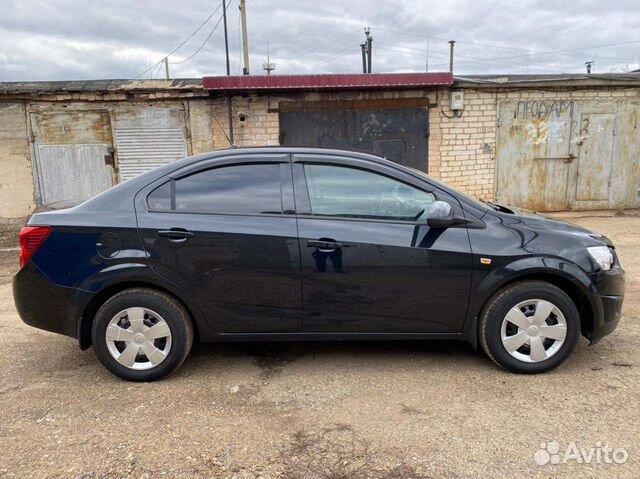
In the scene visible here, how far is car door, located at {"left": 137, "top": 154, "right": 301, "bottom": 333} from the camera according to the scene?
3.38 metres

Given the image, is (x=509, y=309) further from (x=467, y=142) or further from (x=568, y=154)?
(x=568, y=154)

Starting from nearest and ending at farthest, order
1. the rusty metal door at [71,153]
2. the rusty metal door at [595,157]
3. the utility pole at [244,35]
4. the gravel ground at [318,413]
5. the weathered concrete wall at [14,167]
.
Answer: the gravel ground at [318,413] < the weathered concrete wall at [14,167] < the rusty metal door at [71,153] < the rusty metal door at [595,157] < the utility pole at [244,35]

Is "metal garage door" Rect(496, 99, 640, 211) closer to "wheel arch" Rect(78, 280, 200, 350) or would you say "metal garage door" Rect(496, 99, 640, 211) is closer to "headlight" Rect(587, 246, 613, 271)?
"headlight" Rect(587, 246, 613, 271)

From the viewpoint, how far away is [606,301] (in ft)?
11.5

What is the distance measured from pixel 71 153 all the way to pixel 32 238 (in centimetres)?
675

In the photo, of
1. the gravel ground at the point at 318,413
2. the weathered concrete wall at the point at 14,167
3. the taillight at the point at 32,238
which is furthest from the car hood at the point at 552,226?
the weathered concrete wall at the point at 14,167

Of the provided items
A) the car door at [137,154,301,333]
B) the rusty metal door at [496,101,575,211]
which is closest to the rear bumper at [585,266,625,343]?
the car door at [137,154,301,333]

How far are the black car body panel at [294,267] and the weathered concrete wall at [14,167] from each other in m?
6.91

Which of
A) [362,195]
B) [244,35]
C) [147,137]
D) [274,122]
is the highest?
[244,35]

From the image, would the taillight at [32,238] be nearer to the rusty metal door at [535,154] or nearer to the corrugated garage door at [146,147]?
the corrugated garage door at [146,147]

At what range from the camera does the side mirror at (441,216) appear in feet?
10.9

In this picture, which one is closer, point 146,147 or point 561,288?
point 561,288

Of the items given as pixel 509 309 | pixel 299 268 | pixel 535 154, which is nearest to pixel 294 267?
pixel 299 268

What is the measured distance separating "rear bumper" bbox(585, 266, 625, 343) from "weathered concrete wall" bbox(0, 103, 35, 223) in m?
9.60
